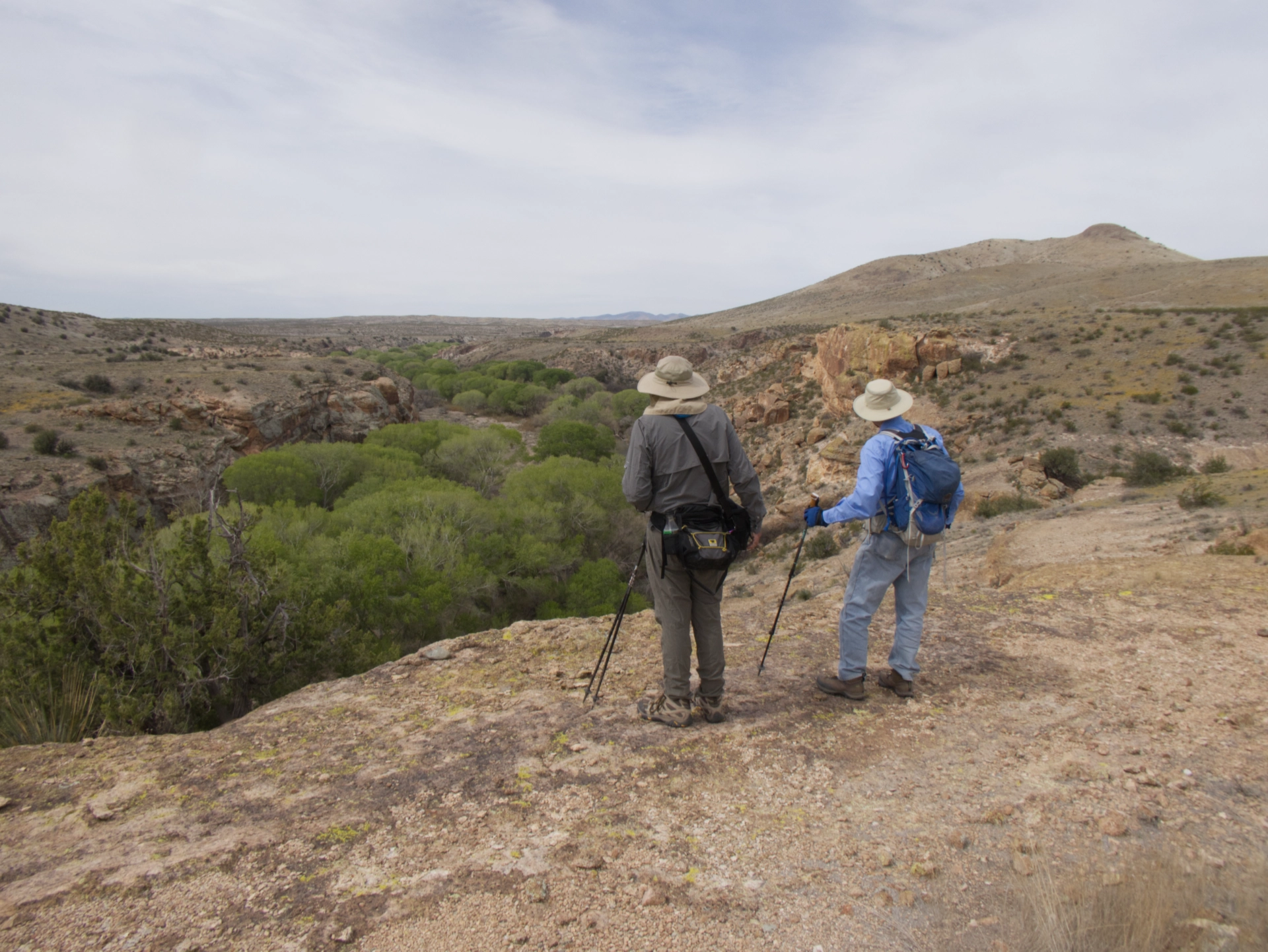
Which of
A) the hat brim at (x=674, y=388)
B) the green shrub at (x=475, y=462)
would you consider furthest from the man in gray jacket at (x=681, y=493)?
the green shrub at (x=475, y=462)

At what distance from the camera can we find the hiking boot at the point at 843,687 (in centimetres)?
391

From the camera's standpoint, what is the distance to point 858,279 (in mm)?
87625

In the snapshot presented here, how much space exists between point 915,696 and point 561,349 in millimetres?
64155

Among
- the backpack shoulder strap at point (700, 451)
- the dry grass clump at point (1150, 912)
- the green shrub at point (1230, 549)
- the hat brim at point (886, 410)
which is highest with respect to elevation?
the hat brim at point (886, 410)

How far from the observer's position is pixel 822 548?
15.8 m

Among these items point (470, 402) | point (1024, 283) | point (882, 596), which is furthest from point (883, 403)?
point (1024, 283)

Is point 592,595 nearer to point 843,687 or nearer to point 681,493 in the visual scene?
point 843,687

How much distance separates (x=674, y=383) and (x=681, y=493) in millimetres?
615

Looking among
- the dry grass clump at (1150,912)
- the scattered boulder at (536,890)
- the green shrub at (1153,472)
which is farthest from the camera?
the green shrub at (1153,472)

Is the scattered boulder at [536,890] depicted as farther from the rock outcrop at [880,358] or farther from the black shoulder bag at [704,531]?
the rock outcrop at [880,358]

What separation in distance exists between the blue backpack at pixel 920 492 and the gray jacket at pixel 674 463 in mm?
822

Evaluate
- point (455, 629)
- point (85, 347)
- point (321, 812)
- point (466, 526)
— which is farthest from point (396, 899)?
point (85, 347)

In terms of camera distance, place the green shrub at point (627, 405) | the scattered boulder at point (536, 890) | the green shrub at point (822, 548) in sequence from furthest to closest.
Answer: the green shrub at point (627, 405) → the green shrub at point (822, 548) → the scattered boulder at point (536, 890)

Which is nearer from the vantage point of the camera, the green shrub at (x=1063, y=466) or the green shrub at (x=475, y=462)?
the green shrub at (x=1063, y=466)
